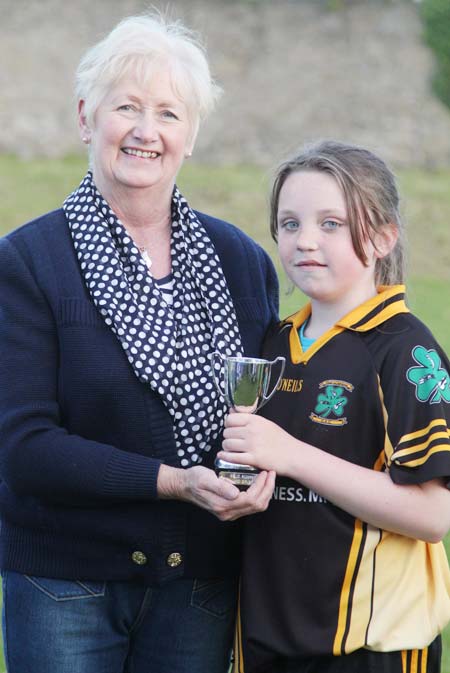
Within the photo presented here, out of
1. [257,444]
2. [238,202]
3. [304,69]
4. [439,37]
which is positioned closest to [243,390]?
[257,444]

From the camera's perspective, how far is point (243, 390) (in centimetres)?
231

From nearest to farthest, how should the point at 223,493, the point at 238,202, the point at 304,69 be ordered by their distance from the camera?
the point at 223,493 → the point at 238,202 → the point at 304,69

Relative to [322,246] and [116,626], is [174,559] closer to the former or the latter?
[116,626]

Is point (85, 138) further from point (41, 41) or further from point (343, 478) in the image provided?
point (41, 41)

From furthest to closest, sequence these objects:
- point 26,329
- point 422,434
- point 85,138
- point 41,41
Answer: point 41,41 → point 85,138 → point 26,329 → point 422,434

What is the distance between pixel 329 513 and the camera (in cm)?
235

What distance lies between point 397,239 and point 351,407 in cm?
44

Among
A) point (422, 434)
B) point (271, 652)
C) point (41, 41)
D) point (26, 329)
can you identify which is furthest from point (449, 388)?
point (41, 41)

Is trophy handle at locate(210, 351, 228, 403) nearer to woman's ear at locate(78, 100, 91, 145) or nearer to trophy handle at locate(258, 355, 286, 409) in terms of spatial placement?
trophy handle at locate(258, 355, 286, 409)

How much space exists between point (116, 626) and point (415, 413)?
34.0 inches

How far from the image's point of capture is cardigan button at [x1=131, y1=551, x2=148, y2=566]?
2.47m

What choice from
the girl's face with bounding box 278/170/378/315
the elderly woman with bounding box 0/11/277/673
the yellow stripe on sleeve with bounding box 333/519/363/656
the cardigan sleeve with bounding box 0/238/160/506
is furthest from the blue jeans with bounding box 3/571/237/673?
the girl's face with bounding box 278/170/378/315

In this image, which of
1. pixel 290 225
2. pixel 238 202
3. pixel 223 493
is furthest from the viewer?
pixel 238 202

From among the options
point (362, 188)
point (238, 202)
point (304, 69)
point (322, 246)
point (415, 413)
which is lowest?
point (415, 413)
